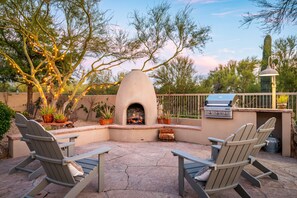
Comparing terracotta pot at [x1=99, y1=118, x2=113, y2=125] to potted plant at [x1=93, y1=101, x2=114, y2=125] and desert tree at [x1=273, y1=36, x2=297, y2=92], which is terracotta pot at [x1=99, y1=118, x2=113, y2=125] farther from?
desert tree at [x1=273, y1=36, x2=297, y2=92]

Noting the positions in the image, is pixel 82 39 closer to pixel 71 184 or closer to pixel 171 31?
pixel 171 31

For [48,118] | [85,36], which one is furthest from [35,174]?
[85,36]

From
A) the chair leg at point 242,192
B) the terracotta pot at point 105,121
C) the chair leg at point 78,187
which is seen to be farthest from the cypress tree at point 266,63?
the chair leg at point 78,187

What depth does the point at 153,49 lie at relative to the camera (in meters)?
10.9

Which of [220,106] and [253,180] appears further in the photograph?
[220,106]

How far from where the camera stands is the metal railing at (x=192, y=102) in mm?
7109

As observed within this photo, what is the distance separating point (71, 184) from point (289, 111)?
5.03 meters

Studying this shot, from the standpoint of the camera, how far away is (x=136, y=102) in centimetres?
789

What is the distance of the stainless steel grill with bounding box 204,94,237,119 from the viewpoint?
6156 mm

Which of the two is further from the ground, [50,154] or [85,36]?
[85,36]

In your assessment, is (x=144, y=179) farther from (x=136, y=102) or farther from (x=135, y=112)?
(x=135, y=112)

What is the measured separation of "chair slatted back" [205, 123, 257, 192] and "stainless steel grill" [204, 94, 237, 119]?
3.41 meters

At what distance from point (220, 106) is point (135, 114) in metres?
3.09

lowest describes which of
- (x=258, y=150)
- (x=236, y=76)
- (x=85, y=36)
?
(x=258, y=150)
